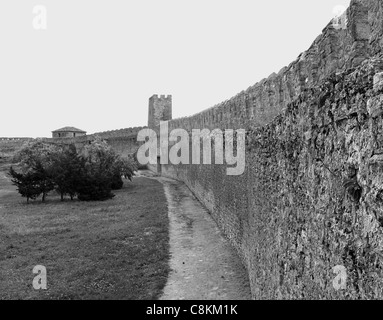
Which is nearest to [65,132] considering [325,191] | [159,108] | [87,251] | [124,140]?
[124,140]

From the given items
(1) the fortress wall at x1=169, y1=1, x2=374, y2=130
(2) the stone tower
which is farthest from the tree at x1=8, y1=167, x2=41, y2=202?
(2) the stone tower

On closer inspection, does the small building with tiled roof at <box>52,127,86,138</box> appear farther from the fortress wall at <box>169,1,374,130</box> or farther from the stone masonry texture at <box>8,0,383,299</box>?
the stone masonry texture at <box>8,0,383,299</box>

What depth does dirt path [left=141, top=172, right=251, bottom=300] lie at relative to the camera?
8391 mm

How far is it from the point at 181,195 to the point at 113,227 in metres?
9.38

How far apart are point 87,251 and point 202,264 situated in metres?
3.62

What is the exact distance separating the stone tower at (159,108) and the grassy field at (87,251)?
31587mm

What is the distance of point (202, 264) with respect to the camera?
10445 millimetres

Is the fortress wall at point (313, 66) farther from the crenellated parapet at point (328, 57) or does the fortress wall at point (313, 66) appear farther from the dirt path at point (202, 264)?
the dirt path at point (202, 264)

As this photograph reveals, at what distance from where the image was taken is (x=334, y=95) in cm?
318

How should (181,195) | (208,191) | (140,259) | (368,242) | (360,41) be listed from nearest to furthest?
1. (368,242)
2. (360,41)
3. (140,259)
4. (208,191)
5. (181,195)

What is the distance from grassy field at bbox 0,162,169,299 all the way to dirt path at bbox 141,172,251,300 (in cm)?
36

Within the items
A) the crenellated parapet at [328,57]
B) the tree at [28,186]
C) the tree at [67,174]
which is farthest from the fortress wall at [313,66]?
the tree at [28,186]

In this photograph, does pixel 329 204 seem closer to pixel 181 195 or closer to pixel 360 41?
pixel 360 41
